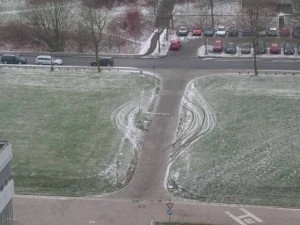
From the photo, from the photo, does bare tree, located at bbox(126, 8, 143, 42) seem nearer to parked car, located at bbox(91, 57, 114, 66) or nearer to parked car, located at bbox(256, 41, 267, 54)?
parked car, located at bbox(91, 57, 114, 66)

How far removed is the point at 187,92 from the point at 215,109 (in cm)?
442

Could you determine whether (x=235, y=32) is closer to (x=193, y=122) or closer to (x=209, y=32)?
(x=209, y=32)

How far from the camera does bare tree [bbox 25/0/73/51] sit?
6438cm

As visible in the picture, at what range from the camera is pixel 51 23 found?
65.6 m

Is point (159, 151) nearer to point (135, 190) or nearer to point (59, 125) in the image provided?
point (135, 190)

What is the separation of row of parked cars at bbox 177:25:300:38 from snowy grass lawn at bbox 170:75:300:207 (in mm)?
16177

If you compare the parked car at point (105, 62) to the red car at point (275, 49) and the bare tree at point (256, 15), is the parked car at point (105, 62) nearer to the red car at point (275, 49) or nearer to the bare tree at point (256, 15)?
the bare tree at point (256, 15)

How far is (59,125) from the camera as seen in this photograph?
142 ft

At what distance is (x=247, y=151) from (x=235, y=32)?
29.9 m

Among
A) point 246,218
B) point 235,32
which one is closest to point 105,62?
point 235,32

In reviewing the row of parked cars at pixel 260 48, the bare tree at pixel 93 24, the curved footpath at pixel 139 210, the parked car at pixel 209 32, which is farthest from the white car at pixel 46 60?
the curved footpath at pixel 139 210

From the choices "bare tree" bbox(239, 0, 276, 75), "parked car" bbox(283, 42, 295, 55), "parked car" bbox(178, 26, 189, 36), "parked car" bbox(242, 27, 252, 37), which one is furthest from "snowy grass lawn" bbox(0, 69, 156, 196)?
"parked car" bbox(242, 27, 252, 37)

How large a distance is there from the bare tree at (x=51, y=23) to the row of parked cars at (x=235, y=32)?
12.7 meters

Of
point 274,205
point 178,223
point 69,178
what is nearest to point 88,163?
point 69,178
